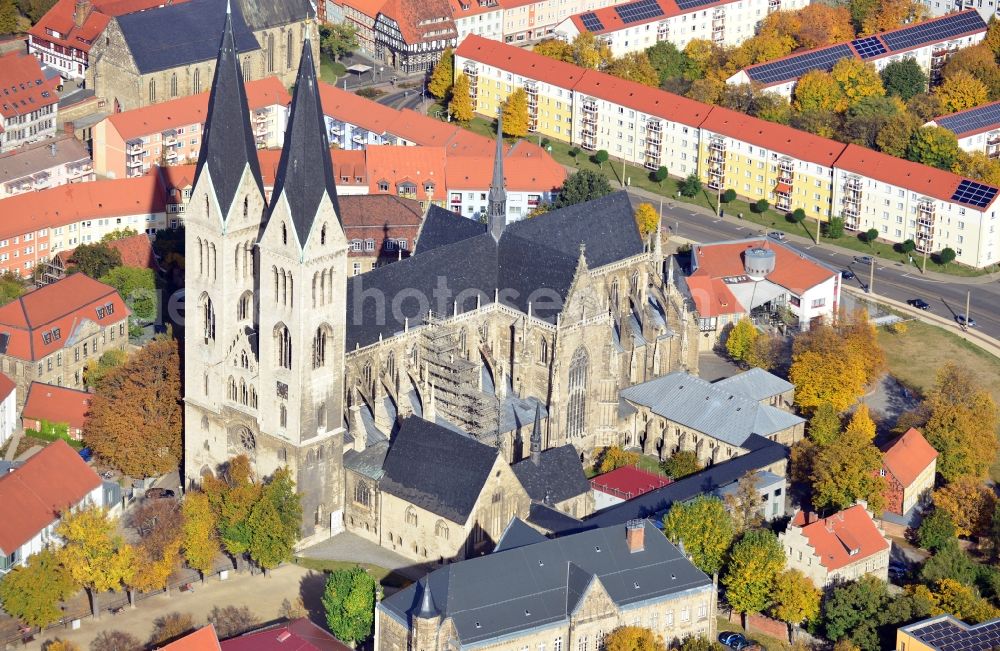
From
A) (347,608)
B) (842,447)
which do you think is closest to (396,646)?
(347,608)

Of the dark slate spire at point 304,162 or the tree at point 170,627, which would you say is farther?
the tree at point 170,627

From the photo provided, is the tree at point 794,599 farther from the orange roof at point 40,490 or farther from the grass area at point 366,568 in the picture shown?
the orange roof at point 40,490

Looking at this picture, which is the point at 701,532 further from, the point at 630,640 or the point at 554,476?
the point at 630,640

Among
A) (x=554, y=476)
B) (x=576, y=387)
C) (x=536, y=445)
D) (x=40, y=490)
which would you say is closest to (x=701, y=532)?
(x=554, y=476)

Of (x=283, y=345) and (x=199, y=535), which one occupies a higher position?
(x=283, y=345)

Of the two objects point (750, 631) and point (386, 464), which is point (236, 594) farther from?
point (750, 631)

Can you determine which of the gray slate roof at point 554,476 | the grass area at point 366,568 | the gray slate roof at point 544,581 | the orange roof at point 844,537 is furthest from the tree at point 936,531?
the grass area at point 366,568
